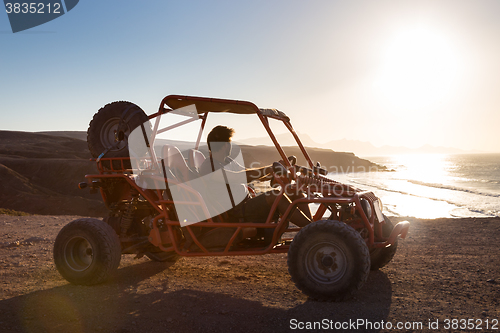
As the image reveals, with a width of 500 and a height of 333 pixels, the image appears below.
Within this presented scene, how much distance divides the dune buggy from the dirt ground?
375 mm

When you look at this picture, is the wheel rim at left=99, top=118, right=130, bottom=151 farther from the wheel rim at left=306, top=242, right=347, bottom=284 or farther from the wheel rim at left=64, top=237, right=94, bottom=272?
the wheel rim at left=306, top=242, right=347, bottom=284

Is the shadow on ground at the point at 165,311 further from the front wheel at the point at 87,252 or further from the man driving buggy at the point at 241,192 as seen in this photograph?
the man driving buggy at the point at 241,192

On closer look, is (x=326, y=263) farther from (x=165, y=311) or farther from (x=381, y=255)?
(x=165, y=311)

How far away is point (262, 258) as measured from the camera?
6965mm

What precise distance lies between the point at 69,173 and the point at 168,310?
119 ft

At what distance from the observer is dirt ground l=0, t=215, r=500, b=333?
12.3 feet

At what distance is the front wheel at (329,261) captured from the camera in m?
4.15

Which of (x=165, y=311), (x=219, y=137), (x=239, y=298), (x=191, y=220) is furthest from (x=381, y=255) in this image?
(x=165, y=311)

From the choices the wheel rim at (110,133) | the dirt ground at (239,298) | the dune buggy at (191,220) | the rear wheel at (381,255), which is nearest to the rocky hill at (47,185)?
the dirt ground at (239,298)

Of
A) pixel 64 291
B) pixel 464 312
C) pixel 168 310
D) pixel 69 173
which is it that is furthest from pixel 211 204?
pixel 69 173

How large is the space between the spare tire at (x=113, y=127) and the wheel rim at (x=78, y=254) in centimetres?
133

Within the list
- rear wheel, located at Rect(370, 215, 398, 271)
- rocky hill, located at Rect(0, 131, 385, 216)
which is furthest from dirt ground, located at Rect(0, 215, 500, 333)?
rocky hill, located at Rect(0, 131, 385, 216)

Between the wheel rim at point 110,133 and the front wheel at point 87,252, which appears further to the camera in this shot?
the wheel rim at point 110,133

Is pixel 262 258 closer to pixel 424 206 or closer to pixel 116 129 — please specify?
pixel 116 129
